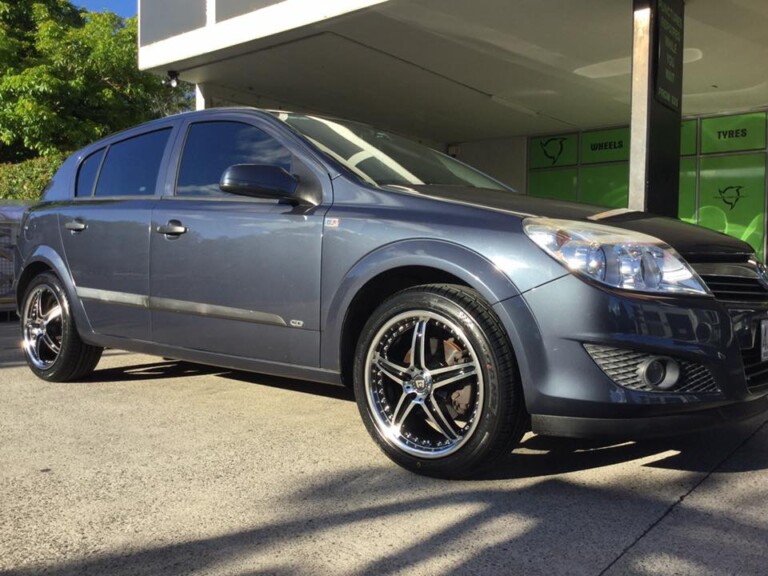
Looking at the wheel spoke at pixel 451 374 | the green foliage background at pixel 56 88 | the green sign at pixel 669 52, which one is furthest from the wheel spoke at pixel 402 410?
the green foliage background at pixel 56 88

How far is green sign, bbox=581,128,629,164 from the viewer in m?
12.7

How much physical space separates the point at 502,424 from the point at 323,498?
78 centimetres

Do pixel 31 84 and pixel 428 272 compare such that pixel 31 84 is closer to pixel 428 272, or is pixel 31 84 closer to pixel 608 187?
pixel 608 187

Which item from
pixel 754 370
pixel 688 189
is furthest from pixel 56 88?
pixel 754 370

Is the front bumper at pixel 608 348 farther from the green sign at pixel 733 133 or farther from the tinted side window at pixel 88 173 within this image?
the green sign at pixel 733 133

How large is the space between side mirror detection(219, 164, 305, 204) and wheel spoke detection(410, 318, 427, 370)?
0.94 m

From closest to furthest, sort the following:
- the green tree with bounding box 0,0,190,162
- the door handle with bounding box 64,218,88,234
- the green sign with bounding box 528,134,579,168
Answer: the door handle with bounding box 64,218,88,234, the green sign with bounding box 528,134,579,168, the green tree with bounding box 0,0,190,162

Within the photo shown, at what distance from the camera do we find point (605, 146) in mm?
12930

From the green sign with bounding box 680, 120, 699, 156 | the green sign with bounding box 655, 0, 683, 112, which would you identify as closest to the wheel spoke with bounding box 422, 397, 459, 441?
the green sign with bounding box 655, 0, 683, 112

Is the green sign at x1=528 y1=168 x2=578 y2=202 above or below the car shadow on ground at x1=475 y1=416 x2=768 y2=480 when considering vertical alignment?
above

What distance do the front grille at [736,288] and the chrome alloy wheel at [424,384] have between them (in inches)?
41.3

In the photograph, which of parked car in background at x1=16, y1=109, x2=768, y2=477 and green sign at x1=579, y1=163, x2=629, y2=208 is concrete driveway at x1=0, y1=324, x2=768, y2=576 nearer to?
parked car in background at x1=16, y1=109, x2=768, y2=477

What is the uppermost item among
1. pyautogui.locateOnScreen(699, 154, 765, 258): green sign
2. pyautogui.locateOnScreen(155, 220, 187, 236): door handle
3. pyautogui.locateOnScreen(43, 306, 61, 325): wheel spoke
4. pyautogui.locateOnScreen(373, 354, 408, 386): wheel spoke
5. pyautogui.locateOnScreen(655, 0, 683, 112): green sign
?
pyautogui.locateOnScreen(655, 0, 683, 112): green sign

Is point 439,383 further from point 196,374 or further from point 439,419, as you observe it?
point 196,374
